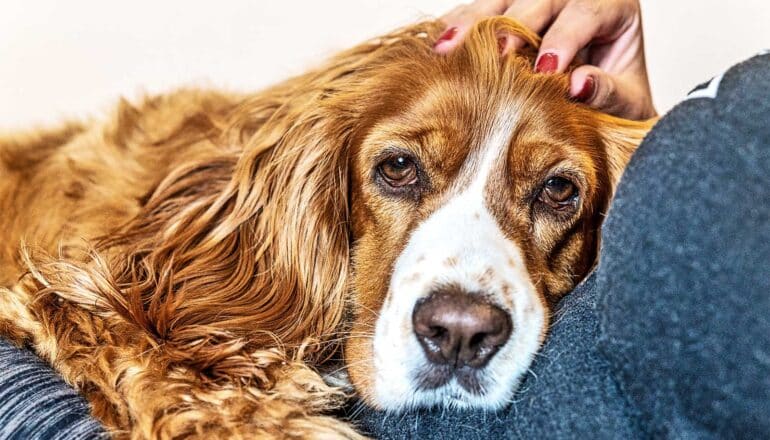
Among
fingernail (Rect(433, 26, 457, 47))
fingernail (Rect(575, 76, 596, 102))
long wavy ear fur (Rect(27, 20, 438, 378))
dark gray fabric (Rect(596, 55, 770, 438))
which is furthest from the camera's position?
fingernail (Rect(433, 26, 457, 47))

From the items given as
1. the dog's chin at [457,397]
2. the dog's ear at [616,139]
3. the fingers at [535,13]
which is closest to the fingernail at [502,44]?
the fingers at [535,13]

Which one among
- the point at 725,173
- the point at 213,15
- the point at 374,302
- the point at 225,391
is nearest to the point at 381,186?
the point at 374,302

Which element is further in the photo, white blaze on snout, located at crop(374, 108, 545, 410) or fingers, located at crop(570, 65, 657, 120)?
fingers, located at crop(570, 65, 657, 120)

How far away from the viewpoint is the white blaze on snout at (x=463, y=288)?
5.16 feet

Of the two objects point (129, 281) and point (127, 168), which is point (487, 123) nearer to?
point (129, 281)

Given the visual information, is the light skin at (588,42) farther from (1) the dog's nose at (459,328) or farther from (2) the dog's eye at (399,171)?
(1) the dog's nose at (459,328)

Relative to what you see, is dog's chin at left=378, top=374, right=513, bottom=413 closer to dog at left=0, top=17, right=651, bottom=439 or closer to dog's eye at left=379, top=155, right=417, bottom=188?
dog at left=0, top=17, right=651, bottom=439

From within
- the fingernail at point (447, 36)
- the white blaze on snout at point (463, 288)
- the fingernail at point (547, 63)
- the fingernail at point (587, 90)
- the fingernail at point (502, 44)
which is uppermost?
the fingernail at point (447, 36)

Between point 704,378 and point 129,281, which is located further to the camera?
point 129,281

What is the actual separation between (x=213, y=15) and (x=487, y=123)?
2.01 metres

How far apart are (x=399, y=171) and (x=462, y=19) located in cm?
50

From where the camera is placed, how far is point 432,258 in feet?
5.40

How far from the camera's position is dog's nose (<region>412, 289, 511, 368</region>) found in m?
1.52

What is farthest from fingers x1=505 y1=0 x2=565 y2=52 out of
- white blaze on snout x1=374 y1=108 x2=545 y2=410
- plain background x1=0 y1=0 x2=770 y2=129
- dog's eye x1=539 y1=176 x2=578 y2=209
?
plain background x1=0 y1=0 x2=770 y2=129
